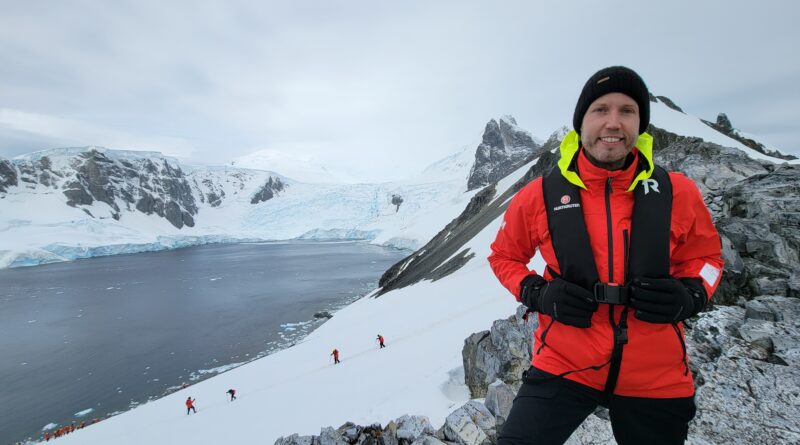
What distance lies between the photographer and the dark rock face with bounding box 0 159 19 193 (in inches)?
5453

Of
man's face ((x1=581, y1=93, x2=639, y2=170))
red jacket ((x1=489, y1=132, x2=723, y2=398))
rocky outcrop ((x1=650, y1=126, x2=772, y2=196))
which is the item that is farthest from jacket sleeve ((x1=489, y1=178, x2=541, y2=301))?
rocky outcrop ((x1=650, y1=126, x2=772, y2=196))

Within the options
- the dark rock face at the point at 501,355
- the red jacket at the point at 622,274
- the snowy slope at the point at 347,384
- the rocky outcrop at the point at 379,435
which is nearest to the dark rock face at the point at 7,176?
the snowy slope at the point at 347,384

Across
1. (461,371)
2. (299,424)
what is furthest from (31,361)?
(461,371)

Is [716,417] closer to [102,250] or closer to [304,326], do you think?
[304,326]

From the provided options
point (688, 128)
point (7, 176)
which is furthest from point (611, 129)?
point (7, 176)

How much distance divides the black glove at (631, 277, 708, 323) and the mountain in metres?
2.74

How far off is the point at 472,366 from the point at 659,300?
7710mm

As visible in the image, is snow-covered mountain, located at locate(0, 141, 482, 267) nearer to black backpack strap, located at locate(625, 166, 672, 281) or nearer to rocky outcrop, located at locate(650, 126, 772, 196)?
rocky outcrop, located at locate(650, 126, 772, 196)

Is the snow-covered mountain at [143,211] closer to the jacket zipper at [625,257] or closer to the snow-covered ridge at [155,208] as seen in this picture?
the snow-covered ridge at [155,208]

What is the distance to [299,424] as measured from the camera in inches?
432

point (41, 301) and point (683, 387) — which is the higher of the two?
point (683, 387)

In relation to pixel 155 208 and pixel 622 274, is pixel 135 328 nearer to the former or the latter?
pixel 622 274

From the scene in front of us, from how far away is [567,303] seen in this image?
8.39ft

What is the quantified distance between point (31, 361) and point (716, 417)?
135ft
